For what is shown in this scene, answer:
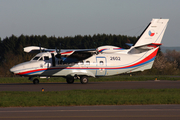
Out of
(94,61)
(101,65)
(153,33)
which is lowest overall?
(101,65)

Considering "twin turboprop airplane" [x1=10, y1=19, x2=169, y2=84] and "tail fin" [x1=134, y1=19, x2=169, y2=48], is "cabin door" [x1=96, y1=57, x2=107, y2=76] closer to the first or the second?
"twin turboprop airplane" [x1=10, y1=19, x2=169, y2=84]

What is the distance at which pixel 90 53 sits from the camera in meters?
28.8

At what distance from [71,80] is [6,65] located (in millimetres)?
26657

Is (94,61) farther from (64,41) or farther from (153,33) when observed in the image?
(64,41)

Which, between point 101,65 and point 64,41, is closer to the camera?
point 101,65

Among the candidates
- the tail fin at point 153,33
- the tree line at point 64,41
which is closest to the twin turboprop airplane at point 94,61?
the tail fin at point 153,33

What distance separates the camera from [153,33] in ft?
110

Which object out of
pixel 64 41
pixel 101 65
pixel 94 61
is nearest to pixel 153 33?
pixel 101 65

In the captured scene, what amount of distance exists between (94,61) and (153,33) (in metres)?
8.29

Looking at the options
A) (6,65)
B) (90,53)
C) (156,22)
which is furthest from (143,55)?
(6,65)

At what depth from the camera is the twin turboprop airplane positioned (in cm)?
2920

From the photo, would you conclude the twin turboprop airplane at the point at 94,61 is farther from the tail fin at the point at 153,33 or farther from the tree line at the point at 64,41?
the tree line at the point at 64,41

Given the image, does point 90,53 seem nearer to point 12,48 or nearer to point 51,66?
point 51,66

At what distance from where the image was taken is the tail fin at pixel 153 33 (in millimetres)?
33500
